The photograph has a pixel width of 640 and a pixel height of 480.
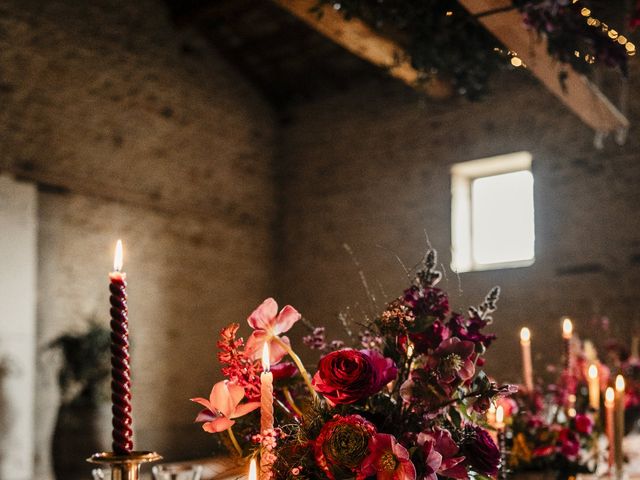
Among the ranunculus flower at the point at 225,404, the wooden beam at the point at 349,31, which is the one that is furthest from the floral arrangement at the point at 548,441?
the wooden beam at the point at 349,31

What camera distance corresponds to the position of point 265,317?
1.31 metres

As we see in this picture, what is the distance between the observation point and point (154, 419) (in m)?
6.54

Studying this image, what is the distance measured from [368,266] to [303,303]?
840 millimetres

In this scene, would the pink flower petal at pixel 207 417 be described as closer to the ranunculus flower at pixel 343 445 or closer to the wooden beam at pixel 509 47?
Answer: the ranunculus flower at pixel 343 445

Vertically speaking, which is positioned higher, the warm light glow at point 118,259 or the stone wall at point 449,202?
the stone wall at point 449,202

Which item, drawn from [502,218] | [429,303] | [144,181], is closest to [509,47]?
[429,303]

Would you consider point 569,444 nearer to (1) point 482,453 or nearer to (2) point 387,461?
(1) point 482,453

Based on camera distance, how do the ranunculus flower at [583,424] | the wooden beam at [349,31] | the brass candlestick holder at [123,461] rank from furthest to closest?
1. the wooden beam at [349,31]
2. the ranunculus flower at [583,424]
3. the brass candlestick holder at [123,461]

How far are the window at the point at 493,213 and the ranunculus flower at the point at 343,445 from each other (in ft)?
17.6

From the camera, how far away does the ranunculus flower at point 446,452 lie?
4.00 feet

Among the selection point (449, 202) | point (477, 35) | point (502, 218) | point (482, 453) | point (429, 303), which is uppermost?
point (477, 35)

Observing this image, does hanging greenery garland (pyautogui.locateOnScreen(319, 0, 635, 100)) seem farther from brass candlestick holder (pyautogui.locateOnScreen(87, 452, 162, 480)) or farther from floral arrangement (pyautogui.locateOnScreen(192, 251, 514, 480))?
brass candlestick holder (pyautogui.locateOnScreen(87, 452, 162, 480))

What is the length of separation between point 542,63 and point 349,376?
3.17 m

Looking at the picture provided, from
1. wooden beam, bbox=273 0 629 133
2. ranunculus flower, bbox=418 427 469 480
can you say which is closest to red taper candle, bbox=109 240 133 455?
ranunculus flower, bbox=418 427 469 480
